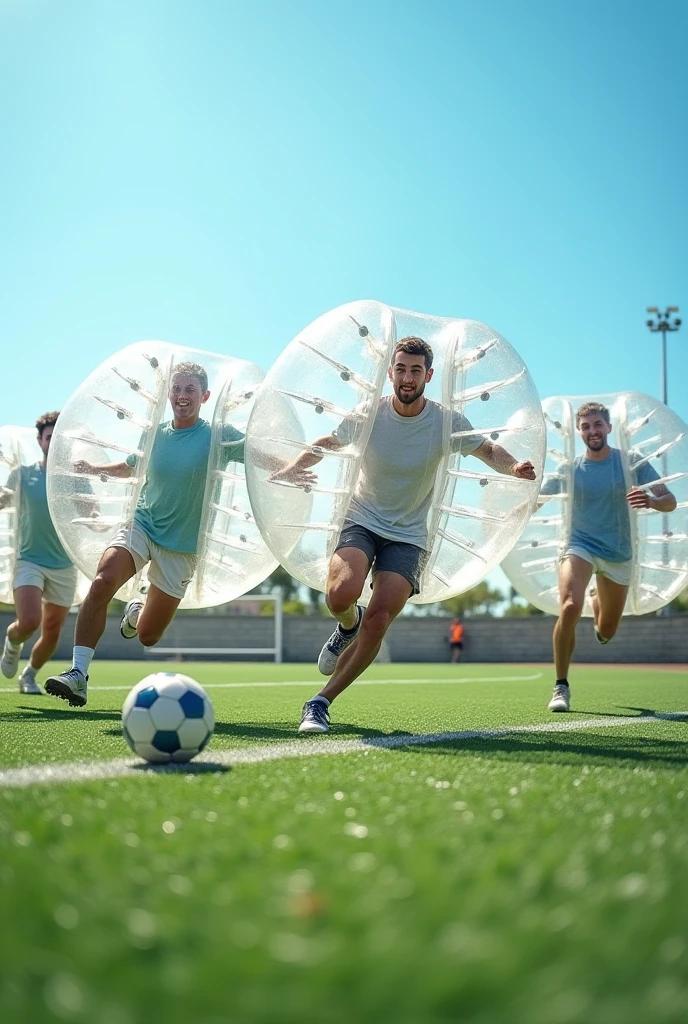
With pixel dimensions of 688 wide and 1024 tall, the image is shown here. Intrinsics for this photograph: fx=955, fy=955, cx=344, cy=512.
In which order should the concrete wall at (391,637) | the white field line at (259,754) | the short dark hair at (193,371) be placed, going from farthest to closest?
the concrete wall at (391,637) < the short dark hair at (193,371) < the white field line at (259,754)

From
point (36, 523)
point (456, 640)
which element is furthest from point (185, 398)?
point (456, 640)

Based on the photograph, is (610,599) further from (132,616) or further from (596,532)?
(132,616)

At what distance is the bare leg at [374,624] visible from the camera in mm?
5555

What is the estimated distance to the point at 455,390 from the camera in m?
6.36

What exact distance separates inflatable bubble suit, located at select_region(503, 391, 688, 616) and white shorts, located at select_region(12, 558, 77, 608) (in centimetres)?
442

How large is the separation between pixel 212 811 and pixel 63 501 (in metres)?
5.15

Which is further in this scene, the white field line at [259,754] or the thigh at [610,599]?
the thigh at [610,599]

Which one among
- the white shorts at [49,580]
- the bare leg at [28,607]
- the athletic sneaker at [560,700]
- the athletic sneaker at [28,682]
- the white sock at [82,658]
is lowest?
the athletic sneaker at [28,682]

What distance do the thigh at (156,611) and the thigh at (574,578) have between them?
321 centimetres

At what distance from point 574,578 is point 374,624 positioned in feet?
10.00

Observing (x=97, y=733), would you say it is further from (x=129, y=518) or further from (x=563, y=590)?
(x=563, y=590)

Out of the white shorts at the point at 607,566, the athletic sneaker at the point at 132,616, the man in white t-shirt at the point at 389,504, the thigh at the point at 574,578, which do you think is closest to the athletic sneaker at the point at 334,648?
the man in white t-shirt at the point at 389,504

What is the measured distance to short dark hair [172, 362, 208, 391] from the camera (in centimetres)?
716

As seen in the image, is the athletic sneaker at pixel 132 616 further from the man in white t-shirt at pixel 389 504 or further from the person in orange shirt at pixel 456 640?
the person in orange shirt at pixel 456 640
